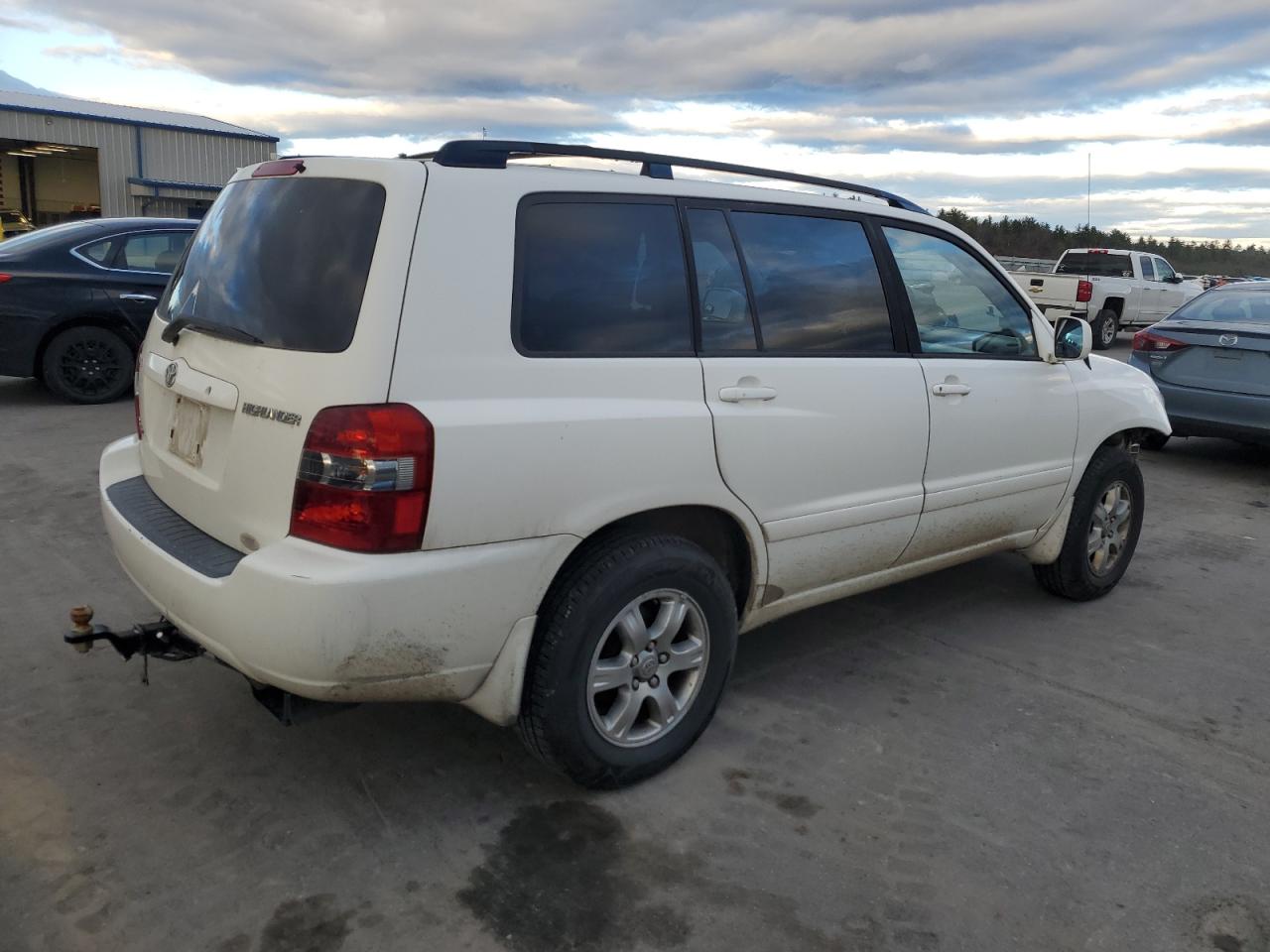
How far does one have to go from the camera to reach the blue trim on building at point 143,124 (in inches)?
1126

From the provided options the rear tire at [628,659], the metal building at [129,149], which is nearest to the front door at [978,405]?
the rear tire at [628,659]

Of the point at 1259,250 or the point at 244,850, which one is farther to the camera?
the point at 1259,250

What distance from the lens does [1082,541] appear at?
4.83m

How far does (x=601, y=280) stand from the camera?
→ 120 inches

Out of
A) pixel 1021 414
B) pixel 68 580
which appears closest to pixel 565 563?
pixel 1021 414

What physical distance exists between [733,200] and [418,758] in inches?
80.9

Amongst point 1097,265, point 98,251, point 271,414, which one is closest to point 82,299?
point 98,251

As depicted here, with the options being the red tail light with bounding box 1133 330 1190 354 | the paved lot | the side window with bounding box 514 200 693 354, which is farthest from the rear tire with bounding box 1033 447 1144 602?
the red tail light with bounding box 1133 330 1190 354

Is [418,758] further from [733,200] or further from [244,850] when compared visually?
[733,200]

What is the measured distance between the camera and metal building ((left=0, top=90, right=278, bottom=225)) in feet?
96.1

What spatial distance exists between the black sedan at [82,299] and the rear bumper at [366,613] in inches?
248

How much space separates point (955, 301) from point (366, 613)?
2772 mm

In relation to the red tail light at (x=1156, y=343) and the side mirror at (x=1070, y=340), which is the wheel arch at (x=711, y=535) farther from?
the red tail light at (x=1156, y=343)

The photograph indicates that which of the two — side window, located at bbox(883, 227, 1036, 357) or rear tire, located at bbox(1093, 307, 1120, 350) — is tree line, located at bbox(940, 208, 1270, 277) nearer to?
rear tire, located at bbox(1093, 307, 1120, 350)
